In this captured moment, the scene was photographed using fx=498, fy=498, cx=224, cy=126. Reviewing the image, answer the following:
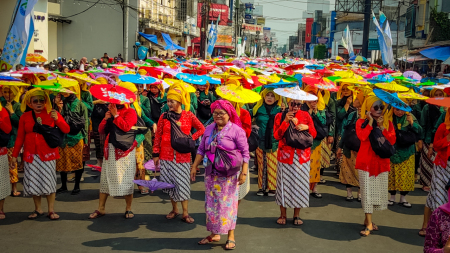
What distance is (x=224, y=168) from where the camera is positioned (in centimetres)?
532

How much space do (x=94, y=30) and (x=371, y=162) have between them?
34.4m

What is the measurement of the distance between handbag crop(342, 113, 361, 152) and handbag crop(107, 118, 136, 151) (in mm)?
3145

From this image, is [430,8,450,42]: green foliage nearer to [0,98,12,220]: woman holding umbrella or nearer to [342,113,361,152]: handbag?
[342,113,361,152]: handbag

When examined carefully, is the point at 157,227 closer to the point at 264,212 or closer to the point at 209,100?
the point at 264,212

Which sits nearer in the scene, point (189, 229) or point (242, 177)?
Answer: point (242, 177)

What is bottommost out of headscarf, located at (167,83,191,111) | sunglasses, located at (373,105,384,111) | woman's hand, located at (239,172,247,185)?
woman's hand, located at (239,172,247,185)

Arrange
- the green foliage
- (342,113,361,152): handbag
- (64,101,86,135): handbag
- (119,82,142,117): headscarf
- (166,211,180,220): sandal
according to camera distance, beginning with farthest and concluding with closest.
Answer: the green foliage < (342,113,361,152): handbag < (64,101,86,135): handbag < (119,82,142,117): headscarf < (166,211,180,220): sandal

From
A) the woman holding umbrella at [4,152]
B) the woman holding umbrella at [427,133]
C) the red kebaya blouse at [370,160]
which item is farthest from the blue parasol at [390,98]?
the woman holding umbrella at [4,152]

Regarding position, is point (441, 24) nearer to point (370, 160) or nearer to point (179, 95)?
point (370, 160)

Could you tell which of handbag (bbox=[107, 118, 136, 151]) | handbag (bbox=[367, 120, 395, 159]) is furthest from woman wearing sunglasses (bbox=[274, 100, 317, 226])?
handbag (bbox=[107, 118, 136, 151])

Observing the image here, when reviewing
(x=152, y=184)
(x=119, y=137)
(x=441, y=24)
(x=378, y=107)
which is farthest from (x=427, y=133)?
(x=441, y=24)

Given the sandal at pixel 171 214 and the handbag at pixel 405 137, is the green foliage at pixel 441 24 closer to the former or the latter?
the handbag at pixel 405 137

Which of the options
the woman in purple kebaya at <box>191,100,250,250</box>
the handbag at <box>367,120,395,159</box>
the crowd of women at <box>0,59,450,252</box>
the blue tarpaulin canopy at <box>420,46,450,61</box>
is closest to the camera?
the woman in purple kebaya at <box>191,100,250,250</box>

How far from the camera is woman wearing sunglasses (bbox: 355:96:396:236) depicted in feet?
19.9
